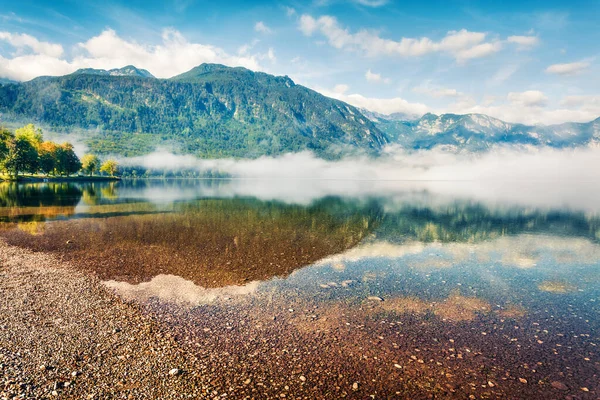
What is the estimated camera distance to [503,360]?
11453mm

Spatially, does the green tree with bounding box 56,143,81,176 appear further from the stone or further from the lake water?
the stone

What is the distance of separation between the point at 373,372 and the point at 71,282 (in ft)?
57.1

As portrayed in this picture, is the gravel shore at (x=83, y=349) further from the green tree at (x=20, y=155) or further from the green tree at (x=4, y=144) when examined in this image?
the green tree at (x=20, y=155)

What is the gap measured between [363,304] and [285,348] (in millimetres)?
5985


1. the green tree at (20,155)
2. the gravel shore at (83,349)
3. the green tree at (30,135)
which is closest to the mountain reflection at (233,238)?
the gravel shore at (83,349)

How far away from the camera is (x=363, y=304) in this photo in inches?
643

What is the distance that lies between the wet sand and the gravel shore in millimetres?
48

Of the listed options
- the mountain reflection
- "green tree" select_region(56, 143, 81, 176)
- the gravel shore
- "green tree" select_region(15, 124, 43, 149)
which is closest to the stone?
the gravel shore

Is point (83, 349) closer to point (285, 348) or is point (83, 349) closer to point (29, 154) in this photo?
point (285, 348)

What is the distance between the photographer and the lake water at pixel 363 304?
10.3 m

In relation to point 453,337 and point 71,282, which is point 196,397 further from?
point 71,282

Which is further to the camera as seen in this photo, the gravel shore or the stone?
the stone

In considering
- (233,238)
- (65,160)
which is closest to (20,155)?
(65,160)

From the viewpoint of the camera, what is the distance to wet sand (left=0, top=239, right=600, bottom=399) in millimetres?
9508
